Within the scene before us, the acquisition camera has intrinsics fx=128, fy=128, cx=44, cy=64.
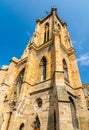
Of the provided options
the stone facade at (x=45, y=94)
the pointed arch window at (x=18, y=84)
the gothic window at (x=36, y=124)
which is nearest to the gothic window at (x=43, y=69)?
the stone facade at (x=45, y=94)

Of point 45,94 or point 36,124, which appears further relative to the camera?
point 45,94

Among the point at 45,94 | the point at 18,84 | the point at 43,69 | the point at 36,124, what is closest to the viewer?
the point at 36,124

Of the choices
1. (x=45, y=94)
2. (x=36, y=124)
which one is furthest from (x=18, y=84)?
(x=36, y=124)

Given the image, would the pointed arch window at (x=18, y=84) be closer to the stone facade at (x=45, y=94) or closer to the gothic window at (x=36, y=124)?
the stone facade at (x=45, y=94)

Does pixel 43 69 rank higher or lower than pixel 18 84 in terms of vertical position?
higher

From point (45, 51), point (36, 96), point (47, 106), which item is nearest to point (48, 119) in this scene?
point (47, 106)

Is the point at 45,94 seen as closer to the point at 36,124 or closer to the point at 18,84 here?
the point at 36,124

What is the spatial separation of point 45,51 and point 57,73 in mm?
5007

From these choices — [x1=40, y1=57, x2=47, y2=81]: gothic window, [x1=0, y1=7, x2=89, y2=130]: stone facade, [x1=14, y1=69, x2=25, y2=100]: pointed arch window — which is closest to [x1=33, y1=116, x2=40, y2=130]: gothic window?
[x1=0, y1=7, x2=89, y2=130]: stone facade

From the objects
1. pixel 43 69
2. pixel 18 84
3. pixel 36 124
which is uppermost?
pixel 43 69

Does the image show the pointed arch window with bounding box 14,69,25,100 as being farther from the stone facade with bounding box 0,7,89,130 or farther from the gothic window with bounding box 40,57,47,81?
the gothic window with bounding box 40,57,47,81

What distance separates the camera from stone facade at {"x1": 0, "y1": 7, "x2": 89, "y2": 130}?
8.69 metres

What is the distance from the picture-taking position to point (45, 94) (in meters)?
10.4

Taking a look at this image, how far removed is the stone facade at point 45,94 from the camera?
8.69 m
